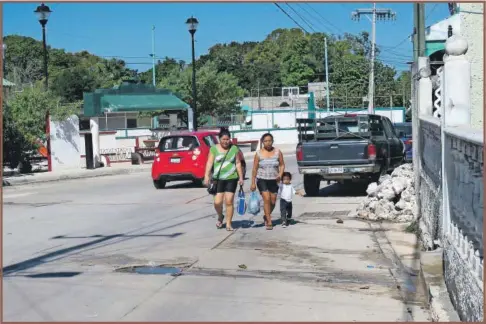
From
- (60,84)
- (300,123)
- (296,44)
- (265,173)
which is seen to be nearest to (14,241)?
(265,173)

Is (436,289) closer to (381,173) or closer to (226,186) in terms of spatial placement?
(226,186)

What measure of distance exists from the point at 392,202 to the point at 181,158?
836 centimetres

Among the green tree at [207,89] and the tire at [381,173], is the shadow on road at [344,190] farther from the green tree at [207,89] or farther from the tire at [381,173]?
the green tree at [207,89]

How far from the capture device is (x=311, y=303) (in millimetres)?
7562

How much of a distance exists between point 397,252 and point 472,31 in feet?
21.9

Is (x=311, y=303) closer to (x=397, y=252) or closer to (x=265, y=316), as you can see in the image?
(x=265, y=316)

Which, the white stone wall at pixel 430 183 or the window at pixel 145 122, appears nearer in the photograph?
the white stone wall at pixel 430 183

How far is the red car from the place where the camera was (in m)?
21.1

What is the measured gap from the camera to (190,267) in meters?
9.48

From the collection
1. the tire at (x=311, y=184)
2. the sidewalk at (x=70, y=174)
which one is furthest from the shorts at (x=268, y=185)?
the sidewalk at (x=70, y=174)

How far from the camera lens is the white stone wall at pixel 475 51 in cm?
1443

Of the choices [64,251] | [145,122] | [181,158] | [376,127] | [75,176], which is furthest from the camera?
[145,122]

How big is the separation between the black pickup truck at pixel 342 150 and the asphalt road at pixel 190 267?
129 cm

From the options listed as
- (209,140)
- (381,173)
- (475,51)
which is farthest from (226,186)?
(209,140)
